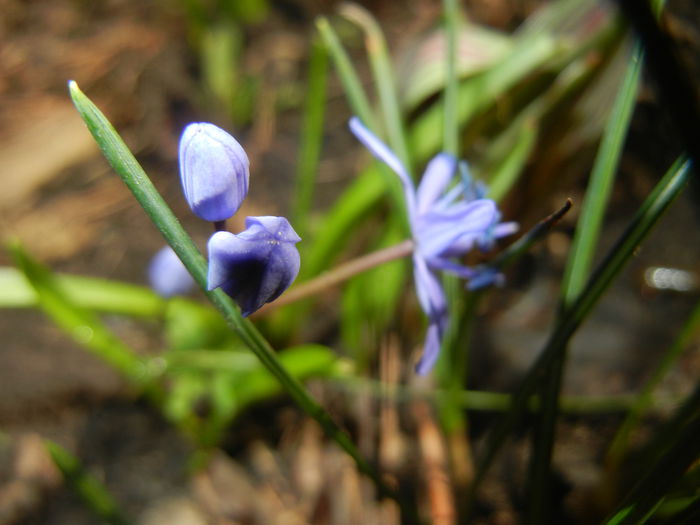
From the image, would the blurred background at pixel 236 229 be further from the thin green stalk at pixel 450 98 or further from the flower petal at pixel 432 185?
the flower petal at pixel 432 185

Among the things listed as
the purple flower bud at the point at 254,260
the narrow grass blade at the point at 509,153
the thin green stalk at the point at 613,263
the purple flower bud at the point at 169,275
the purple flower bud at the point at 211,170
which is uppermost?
the purple flower bud at the point at 211,170

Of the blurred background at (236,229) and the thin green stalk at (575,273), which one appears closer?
the thin green stalk at (575,273)

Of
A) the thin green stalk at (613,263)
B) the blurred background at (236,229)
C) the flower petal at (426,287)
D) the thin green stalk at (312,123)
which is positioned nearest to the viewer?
the thin green stalk at (613,263)

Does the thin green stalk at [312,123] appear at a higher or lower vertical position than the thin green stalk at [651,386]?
higher

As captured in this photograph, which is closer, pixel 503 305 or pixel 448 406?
pixel 448 406

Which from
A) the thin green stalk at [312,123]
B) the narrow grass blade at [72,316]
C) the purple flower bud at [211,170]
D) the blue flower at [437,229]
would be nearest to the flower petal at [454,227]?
the blue flower at [437,229]

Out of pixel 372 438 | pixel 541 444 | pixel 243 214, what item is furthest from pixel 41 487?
pixel 541 444

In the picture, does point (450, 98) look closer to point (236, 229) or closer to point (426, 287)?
point (426, 287)

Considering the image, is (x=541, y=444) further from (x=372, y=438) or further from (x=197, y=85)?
(x=197, y=85)
